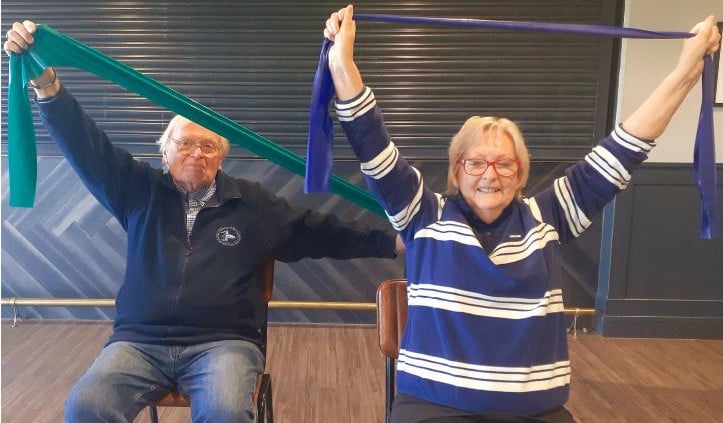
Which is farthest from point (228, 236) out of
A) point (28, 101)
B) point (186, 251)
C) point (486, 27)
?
point (486, 27)

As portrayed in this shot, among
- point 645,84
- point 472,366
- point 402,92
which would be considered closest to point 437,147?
point 402,92

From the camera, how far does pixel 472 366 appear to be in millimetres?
1433

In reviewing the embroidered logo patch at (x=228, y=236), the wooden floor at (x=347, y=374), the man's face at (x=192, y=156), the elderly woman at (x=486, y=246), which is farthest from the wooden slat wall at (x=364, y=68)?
the elderly woman at (x=486, y=246)

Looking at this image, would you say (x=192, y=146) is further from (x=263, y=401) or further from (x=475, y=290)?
(x=475, y=290)

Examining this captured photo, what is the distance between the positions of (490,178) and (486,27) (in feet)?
1.35

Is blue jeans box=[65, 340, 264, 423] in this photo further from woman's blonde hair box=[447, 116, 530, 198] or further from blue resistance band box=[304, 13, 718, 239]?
woman's blonde hair box=[447, 116, 530, 198]

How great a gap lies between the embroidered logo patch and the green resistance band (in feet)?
0.94

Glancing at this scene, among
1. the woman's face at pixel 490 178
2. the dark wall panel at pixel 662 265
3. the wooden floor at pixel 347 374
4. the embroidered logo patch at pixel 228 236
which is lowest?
the wooden floor at pixel 347 374

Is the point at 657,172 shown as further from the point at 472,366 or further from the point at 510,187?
the point at 472,366

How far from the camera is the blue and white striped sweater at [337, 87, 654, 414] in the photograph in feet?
4.69

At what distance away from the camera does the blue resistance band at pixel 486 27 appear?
1.49 metres

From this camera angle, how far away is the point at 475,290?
146 cm

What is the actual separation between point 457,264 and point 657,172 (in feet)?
8.00

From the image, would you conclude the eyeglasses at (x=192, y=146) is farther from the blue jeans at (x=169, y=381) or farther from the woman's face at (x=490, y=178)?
the woman's face at (x=490, y=178)
